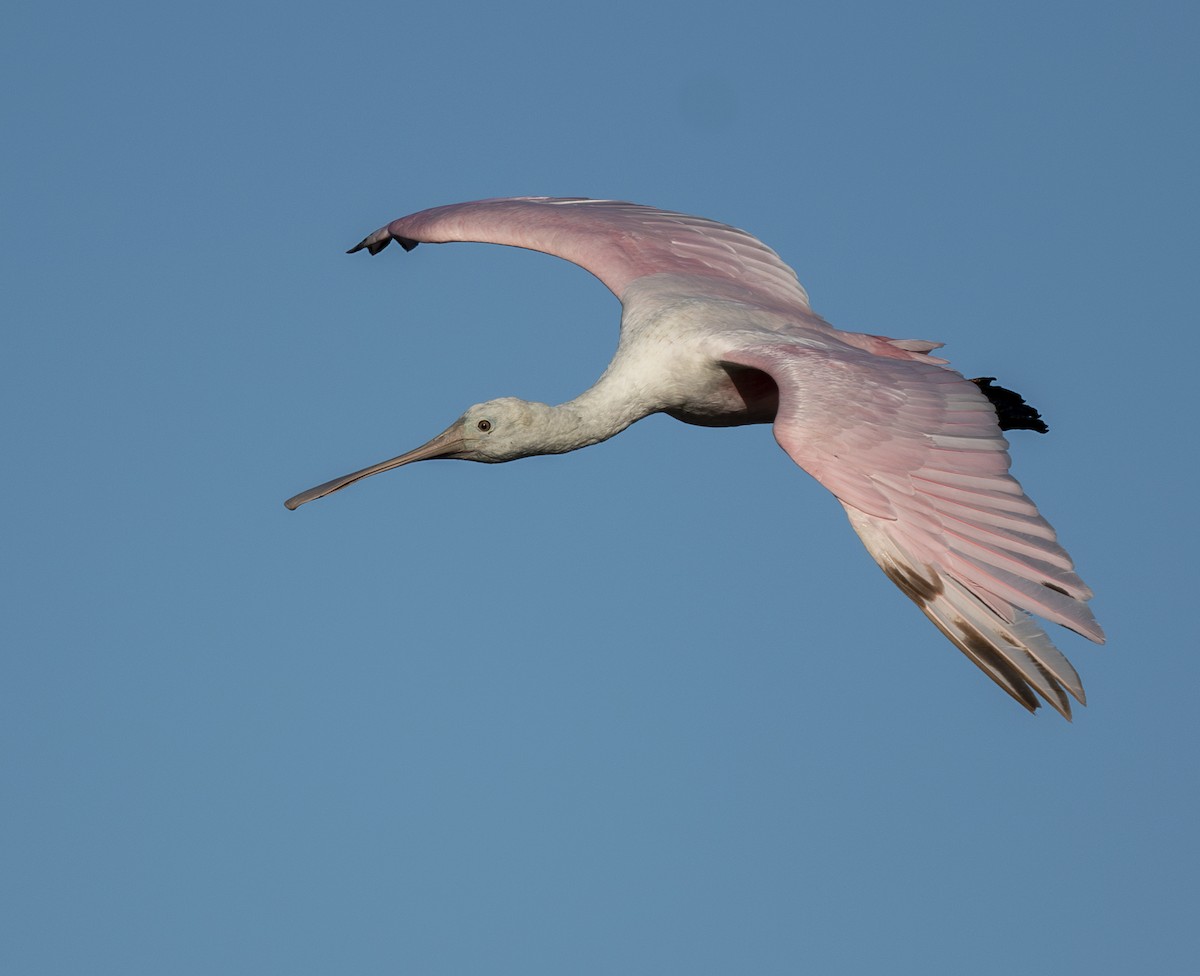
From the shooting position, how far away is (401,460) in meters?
16.6

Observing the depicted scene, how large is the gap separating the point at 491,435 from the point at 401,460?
791mm

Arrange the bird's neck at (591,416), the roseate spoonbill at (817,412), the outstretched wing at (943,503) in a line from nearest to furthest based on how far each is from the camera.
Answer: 1. the outstretched wing at (943,503)
2. the roseate spoonbill at (817,412)
3. the bird's neck at (591,416)

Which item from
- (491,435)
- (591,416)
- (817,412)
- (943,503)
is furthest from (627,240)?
(943,503)

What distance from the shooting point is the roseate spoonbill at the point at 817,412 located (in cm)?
1327

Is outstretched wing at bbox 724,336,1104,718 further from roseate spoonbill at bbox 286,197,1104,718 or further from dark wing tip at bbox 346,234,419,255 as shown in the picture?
dark wing tip at bbox 346,234,419,255

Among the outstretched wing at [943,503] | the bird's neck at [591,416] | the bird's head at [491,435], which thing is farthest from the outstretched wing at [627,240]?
the outstretched wing at [943,503]

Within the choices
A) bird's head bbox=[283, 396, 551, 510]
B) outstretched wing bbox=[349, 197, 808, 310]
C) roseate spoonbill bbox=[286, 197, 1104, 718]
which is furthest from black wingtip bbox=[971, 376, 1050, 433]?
bird's head bbox=[283, 396, 551, 510]

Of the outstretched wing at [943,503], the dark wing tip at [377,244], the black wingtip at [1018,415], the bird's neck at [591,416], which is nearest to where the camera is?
the outstretched wing at [943,503]

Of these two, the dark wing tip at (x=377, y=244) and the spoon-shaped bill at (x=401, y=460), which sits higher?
the dark wing tip at (x=377, y=244)

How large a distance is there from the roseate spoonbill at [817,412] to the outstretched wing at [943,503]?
0.01 meters

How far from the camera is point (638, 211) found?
66.9ft

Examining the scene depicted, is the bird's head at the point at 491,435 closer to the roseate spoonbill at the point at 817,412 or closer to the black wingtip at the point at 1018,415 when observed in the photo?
the roseate spoonbill at the point at 817,412

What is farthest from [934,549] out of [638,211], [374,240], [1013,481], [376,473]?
[374,240]

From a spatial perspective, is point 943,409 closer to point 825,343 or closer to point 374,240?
point 825,343
